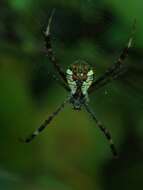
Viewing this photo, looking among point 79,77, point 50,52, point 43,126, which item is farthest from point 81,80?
point 43,126

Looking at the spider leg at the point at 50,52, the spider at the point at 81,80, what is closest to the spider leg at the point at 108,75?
the spider at the point at 81,80

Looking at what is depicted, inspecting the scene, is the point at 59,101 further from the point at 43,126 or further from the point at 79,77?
the point at 79,77

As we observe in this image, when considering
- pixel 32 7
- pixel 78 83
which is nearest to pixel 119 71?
pixel 78 83

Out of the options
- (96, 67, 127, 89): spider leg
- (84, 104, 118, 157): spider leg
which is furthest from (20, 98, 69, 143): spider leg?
(96, 67, 127, 89): spider leg

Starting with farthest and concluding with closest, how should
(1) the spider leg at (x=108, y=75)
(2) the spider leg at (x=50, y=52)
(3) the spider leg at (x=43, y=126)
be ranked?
(3) the spider leg at (x=43, y=126)
(1) the spider leg at (x=108, y=75)
(2) the spider leg at (x=50, y=52)

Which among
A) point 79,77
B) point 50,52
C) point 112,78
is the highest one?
point 50,52

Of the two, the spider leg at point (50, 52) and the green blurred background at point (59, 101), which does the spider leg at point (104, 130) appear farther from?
the spider leg at point (50, 52)
